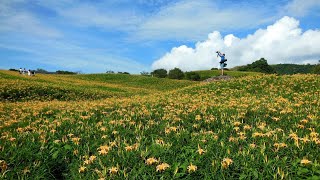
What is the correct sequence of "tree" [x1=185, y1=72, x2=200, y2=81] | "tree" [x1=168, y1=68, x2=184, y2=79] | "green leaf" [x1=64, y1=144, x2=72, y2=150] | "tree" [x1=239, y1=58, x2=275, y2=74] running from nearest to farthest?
"green leaf" [x1=64, y1=144, x2=72, y2=150] → "tree" [x1=185, y1=72, x2=200, y2=81] → "tree" [x1=168, y1=68, x2=184, y2=79] → "tree" [x1=239, y1=58, x2=275, y2=74]

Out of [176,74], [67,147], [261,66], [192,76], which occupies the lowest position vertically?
[67,147]

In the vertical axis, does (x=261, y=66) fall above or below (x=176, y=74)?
above

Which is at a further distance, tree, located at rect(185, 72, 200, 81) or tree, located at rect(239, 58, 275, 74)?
tree, located at rect(239, 58, 275, 74)

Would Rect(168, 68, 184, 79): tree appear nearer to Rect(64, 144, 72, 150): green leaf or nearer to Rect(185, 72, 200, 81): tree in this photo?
Rect(185, 72, 200, 81): tree

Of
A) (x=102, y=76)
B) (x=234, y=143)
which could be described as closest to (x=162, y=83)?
(x=102, y=76)

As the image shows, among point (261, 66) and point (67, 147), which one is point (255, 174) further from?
point (261, 66)

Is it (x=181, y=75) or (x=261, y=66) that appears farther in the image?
(x=261, y=66)

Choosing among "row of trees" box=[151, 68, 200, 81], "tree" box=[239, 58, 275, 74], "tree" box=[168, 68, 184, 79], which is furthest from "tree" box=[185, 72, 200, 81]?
"tree" box=[239, 58, 275, 74]

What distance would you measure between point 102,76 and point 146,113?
69.1m

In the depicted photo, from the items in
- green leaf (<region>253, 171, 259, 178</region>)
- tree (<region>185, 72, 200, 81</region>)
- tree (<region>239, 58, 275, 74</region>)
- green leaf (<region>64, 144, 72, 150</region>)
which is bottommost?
green leaf (<region>64, 144, 72, 150</region>)

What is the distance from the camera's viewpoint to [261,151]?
5.48 m

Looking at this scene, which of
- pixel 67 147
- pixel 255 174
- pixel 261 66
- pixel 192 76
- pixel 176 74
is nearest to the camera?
pixel 255 174

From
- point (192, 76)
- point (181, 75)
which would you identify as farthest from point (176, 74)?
point (192, 76)

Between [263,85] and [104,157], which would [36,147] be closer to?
[104,157]
